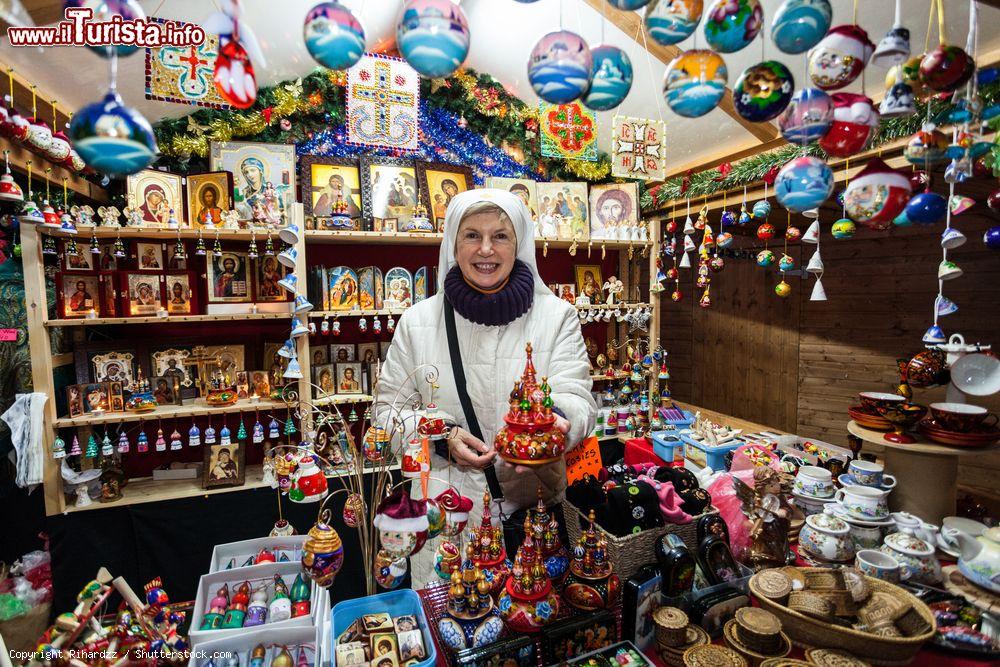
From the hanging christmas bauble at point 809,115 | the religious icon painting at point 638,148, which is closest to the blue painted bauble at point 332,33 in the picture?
the hanging christmas bauble at point 809,115

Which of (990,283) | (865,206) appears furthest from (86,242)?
(990,283)

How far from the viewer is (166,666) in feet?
3.17

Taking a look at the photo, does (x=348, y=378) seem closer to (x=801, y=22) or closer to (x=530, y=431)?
(x=530, y=431)

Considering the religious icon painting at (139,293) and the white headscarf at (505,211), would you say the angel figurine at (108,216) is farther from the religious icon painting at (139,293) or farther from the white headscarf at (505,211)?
the white headscarf at (505,211)

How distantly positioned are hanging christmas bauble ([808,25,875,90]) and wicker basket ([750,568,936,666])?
1059 mm

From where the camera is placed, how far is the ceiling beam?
94.7 inches

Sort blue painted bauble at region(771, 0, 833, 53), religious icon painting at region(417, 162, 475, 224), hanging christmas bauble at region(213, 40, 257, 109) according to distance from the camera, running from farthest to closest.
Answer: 1. religious icon painting at region(417, 162, 475, 224)
2. blue painted bauble at region(771, 0, 833, 53)
3. hanging christmas bauble at region(213, 40, 257, 109)

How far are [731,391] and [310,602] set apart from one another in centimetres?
511

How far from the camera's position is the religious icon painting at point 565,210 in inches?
129

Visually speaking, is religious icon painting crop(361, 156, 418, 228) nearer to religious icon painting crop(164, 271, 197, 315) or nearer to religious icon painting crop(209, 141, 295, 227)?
religious icon painting crop(209, 141, 295, 227)

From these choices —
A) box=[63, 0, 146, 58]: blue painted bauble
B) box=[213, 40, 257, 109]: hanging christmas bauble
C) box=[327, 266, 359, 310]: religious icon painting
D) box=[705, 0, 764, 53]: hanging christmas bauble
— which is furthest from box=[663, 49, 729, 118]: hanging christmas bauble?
box=[327, 266, 359, 310]: religious icon painting

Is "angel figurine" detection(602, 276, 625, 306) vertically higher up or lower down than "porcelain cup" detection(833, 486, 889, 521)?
higher up

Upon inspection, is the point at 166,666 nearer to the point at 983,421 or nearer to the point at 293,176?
the point at 983,421

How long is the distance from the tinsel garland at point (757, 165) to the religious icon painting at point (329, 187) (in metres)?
2.08
